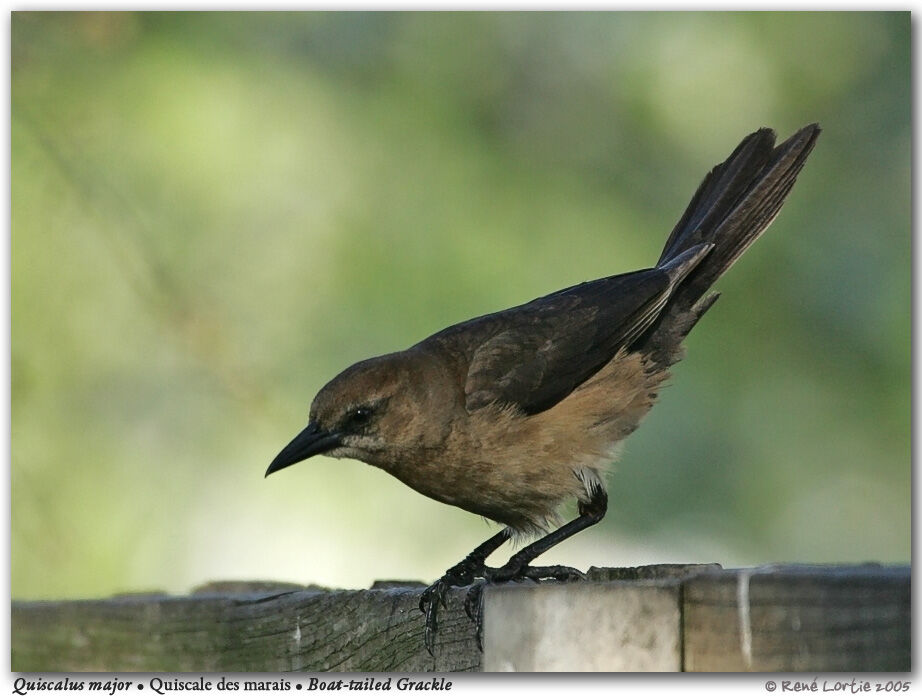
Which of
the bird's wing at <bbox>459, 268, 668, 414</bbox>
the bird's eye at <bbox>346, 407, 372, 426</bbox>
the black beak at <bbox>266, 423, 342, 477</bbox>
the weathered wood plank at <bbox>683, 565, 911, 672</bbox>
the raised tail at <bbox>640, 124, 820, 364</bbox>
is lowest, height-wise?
the weathered wood plank at <bbox>683, 565, 911, 672</bbox>

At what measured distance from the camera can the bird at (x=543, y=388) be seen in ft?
13.6

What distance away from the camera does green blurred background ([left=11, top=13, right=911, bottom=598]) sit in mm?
4699

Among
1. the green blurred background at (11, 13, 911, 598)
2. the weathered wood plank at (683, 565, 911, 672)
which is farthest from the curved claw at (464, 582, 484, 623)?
the green blurred background at (11, 13, 911, 598)

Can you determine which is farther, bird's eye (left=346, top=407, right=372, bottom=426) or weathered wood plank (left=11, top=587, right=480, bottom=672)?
bird's eye (left=346, top=407, right=372, bottom=426)

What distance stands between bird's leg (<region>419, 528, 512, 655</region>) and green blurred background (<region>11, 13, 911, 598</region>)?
510mm

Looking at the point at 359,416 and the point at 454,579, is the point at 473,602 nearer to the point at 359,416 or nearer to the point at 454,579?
the point at 454,579

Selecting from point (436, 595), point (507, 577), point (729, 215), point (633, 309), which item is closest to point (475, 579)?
point (507, 577)

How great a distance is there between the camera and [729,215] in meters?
4.67

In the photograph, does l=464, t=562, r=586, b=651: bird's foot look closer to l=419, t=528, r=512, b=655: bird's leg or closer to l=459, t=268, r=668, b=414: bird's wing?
l=419, t=528, r=512, b=655: bird's leg

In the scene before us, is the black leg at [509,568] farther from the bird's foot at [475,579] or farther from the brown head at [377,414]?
the brown head at [377,414]

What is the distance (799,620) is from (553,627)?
1.74 ft

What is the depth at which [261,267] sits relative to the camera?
5.28 metres

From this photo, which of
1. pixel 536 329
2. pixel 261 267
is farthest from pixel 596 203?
pixel 261 267

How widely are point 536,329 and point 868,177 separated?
139 cm
